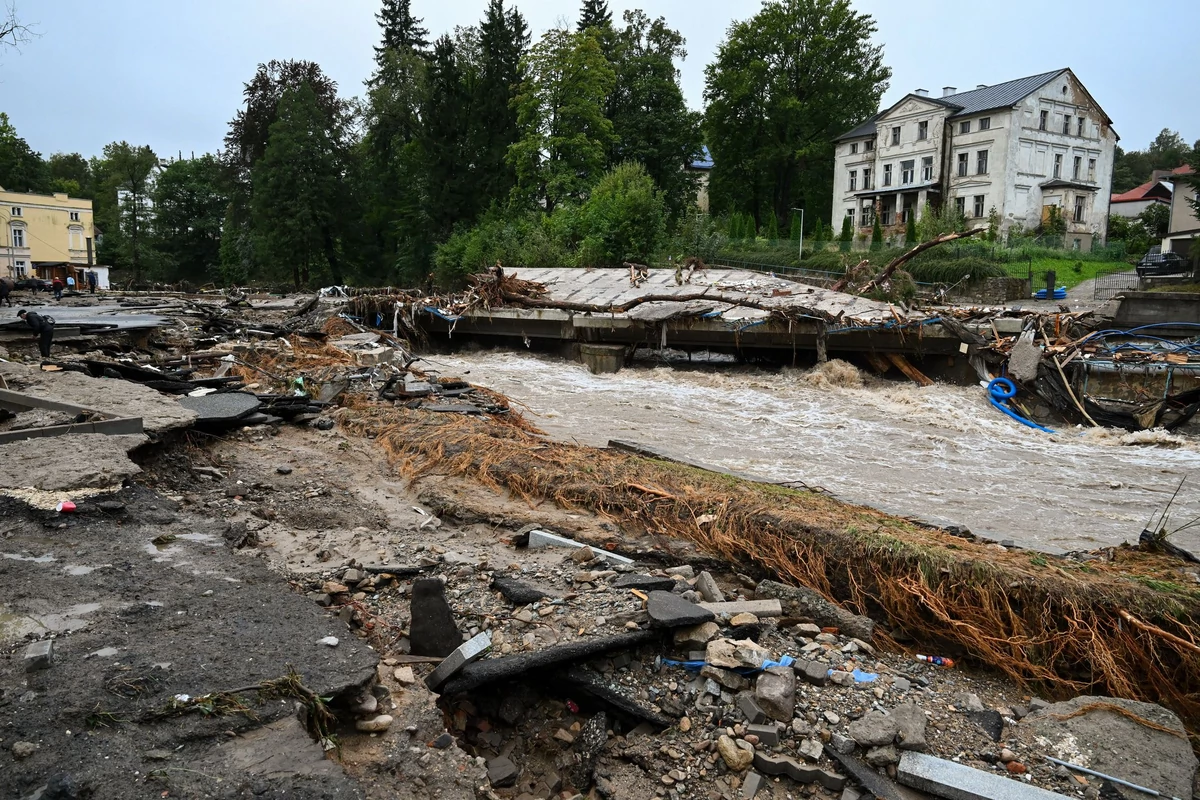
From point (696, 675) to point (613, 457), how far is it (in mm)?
4510

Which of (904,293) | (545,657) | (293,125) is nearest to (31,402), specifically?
(545,657)

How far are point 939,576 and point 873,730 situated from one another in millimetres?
1808

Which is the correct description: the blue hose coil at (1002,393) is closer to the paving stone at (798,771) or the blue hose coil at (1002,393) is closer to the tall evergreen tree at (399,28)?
the paving stone at (798,771)

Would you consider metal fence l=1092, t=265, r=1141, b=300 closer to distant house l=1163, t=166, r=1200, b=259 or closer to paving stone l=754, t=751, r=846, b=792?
distant house l=1163, t=166, r=1200, b=259

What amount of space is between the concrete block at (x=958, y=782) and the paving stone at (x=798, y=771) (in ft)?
0.93

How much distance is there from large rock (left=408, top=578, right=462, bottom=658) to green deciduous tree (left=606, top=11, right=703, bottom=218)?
4575 cm

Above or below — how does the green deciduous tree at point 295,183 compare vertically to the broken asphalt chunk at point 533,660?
above

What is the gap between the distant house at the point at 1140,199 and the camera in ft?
199

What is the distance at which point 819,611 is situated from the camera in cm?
464

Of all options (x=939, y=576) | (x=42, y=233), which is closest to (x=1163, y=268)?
(x=939, y=576)

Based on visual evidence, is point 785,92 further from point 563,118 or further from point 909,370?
point 909,370

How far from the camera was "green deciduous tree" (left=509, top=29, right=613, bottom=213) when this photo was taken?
40.6 m

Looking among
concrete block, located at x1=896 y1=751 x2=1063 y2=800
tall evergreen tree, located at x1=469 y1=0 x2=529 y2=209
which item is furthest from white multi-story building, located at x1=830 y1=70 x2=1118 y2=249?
concrete block, located at x1=896 y1=751 x2=1063 y2=800

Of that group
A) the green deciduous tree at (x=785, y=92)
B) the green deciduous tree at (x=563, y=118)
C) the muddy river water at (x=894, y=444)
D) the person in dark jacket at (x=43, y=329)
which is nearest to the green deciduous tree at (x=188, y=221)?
the green deciduous tree at (x=563, y=118)
